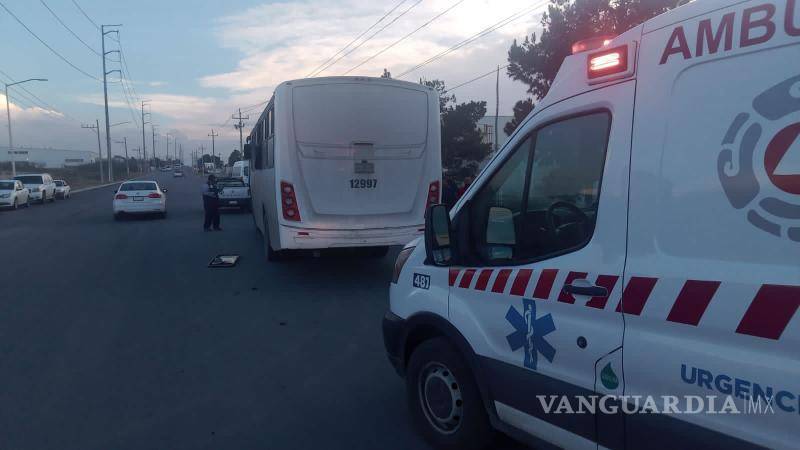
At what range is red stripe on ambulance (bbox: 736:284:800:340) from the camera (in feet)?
6.69

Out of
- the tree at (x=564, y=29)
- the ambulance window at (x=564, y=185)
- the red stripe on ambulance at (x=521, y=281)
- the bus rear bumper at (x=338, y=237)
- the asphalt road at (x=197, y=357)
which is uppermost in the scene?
the tree at (x=564, y=29)

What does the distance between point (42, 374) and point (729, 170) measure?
5951 mm

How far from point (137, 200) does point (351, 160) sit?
1541 cm

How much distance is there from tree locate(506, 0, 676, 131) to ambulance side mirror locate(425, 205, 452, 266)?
872 cm

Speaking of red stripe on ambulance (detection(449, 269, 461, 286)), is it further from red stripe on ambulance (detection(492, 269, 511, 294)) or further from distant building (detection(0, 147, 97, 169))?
distant building (detection(0, 147, 97, 169))

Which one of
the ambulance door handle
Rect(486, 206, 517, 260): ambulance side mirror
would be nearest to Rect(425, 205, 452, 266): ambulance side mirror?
Rect(486, 206, 517, 260): ambulance side mirror

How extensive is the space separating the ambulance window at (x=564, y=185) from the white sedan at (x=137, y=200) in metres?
21.4

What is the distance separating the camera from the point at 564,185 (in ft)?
10.3

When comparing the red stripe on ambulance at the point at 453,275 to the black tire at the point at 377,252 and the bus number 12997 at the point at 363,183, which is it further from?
the black tire at the point at 377,252

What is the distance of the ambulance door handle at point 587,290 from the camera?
273 centimetres

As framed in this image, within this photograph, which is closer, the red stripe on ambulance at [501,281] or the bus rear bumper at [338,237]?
the red stripe on ambulance at [501,281]

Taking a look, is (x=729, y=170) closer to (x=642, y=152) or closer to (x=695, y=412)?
(x=642, y=152)

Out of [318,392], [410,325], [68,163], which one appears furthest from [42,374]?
[68,163]

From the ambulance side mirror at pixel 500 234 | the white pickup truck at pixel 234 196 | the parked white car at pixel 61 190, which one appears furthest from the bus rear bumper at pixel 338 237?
the parked white car at pixel 61 190
